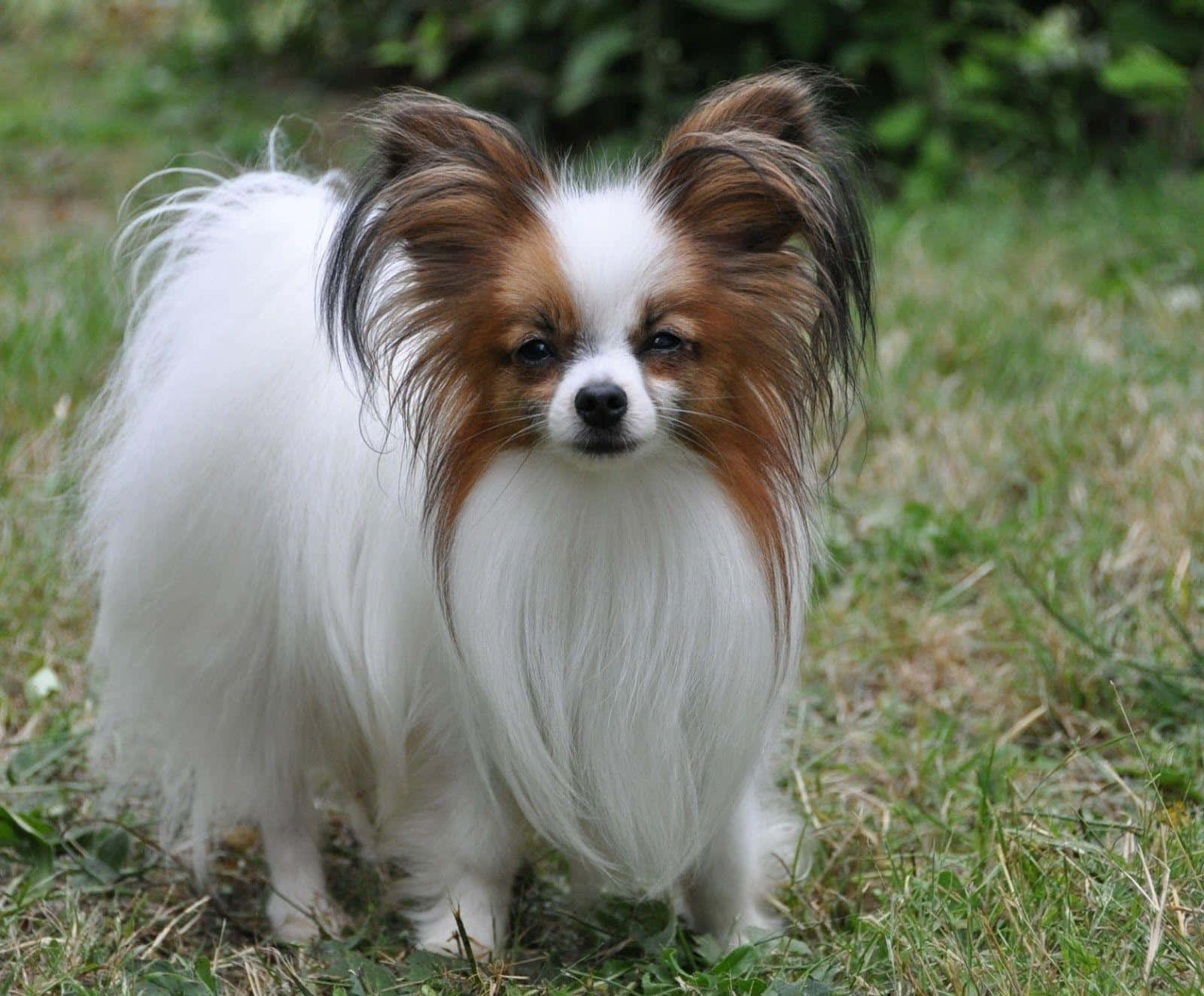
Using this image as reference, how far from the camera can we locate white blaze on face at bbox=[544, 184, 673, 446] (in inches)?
98.0

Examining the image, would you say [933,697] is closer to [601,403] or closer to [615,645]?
[615,645]

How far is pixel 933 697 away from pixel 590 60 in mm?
4400

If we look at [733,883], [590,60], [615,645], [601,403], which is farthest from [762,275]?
[590,60]

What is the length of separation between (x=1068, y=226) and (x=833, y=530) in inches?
119

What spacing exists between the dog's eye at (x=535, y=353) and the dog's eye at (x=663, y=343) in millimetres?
163

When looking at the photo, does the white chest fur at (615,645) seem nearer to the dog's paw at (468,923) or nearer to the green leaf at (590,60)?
the dog's paw at (468,923)

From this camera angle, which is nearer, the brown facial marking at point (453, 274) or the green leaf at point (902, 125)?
the brown facial marking at point (453, 274)

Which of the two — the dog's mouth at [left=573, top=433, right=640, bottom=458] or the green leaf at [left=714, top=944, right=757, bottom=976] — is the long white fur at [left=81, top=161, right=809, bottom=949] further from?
the green leaf at [left=714, top=944, right=757, bottom=976]

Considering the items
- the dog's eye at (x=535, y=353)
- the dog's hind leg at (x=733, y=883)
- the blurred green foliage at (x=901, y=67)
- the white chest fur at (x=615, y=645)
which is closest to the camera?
the dog's eye at (x=535, y=353)

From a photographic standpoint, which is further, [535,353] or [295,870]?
[295,870]

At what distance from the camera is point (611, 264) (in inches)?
99.3

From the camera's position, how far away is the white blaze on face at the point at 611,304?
98.0 inches

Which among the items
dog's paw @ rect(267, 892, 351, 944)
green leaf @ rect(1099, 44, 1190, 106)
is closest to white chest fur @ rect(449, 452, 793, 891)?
dog's paw @ rect(267, 892, 351, 944)

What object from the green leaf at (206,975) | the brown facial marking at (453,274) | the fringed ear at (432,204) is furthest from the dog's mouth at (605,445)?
the green leaf at (206,975)
